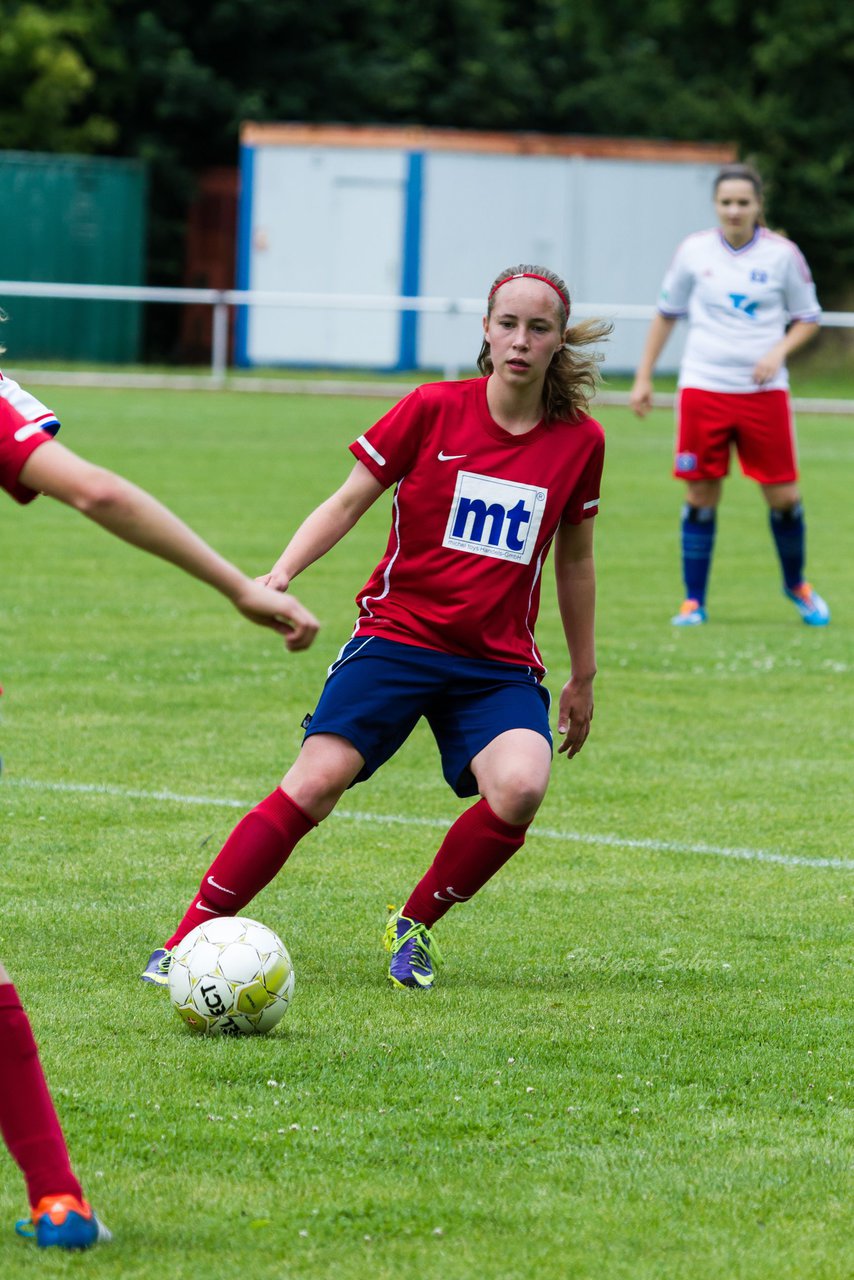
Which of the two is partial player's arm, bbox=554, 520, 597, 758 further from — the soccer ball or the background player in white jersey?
the background player in white jersey

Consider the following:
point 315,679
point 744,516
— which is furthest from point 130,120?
point 315,679

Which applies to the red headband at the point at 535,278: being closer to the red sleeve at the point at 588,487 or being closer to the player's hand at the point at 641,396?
the red sleeve at the point at 588,487

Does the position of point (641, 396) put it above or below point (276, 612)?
below

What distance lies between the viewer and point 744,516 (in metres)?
16.1

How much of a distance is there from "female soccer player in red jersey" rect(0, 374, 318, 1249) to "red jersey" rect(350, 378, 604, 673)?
1569mm

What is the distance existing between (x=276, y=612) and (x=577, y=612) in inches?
76.6

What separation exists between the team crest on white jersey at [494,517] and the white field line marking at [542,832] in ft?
5.37

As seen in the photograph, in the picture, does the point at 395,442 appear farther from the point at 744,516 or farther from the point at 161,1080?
the point at 744,516

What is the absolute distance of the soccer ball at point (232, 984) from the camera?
4449 mm

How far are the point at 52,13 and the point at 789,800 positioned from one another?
29148 mm

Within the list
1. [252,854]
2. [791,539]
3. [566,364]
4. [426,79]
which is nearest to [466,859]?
[252,854]

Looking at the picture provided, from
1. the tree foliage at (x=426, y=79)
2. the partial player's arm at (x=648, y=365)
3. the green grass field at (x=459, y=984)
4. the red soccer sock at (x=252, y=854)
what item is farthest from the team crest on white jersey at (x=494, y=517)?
the tree foliage at (x=426, y=79)

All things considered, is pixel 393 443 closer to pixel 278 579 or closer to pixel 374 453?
pixel 374 453

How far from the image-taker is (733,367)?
35.0ft
